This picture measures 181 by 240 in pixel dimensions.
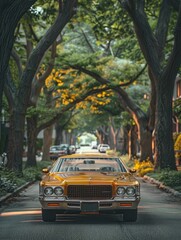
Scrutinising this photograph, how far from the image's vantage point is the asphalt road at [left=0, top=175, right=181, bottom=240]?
31.1ft

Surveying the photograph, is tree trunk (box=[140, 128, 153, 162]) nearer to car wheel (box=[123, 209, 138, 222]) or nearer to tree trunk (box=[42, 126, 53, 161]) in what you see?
tree trunk (box=[42, 126, 53, 161])

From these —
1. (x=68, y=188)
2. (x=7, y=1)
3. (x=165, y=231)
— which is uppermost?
(x=7, y=1)

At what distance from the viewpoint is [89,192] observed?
10523 millimetres

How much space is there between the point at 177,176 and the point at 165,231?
12.0 m

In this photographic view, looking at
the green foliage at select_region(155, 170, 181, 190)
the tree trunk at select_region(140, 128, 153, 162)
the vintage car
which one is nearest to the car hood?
the vintage car

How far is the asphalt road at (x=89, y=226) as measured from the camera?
31.1 feet

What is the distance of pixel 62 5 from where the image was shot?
21984 millimetres

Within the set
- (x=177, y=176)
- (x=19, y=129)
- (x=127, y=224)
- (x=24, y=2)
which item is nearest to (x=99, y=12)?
(x=19, y=129)

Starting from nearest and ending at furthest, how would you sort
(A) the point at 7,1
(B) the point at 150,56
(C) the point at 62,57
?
(A) the point at 7,1 < (B) the point at 150,56 < (C) the point at 62,57

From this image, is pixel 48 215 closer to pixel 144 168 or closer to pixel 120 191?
pixel 120 191

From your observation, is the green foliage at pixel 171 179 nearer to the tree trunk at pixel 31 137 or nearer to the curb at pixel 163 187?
the curb at pixel 163 187

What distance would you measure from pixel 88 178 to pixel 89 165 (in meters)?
1.25

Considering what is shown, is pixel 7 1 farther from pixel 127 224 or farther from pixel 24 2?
pixel 127 224

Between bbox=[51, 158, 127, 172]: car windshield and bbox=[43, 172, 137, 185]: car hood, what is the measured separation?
0.39m
